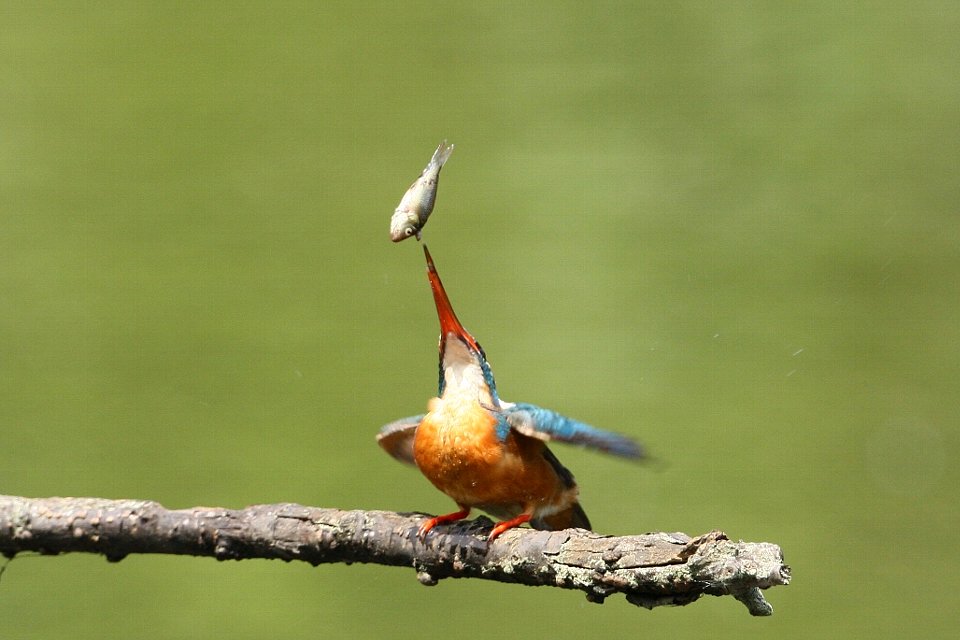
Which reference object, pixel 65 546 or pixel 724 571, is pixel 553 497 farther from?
pixel 65 546

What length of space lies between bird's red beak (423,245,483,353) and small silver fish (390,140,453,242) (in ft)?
0.20

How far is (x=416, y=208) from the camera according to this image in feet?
4.94

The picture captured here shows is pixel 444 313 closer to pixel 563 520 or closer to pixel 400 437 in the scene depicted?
pixel 400 437

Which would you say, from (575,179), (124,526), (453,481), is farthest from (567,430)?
(575,179)

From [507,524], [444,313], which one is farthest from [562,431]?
[444,313]

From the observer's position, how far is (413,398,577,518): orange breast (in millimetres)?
1525

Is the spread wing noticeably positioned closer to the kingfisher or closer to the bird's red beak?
the kingfisher

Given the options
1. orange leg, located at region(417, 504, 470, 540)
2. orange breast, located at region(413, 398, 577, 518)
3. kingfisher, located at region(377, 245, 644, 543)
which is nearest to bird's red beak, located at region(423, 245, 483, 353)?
kingfisher, located at region(377, 245, 644, 543)

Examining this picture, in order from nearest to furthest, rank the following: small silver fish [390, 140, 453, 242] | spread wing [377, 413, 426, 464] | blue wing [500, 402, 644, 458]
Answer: blue wing [500, 402, 644, 458]
small silver fish [390, 140, 453, 242]
spread wing [377, 413, 426, 464]

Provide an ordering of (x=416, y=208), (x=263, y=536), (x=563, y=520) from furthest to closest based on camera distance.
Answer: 1. (x=563, y=520)
2. (x=416, y=208)
3. (x=263, y=536)

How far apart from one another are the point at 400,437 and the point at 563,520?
287mm

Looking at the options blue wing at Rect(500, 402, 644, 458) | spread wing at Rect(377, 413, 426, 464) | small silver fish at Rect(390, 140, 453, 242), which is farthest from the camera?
spread wing at Rect(377, 413, 426, 464)

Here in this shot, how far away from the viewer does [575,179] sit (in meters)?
3.21

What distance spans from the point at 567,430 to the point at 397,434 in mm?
359
